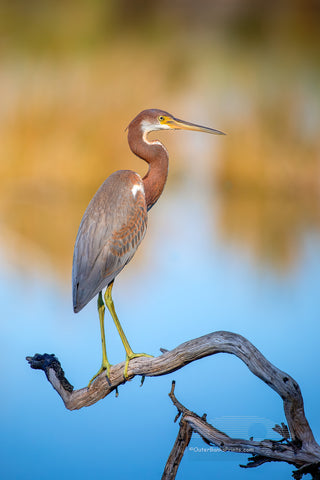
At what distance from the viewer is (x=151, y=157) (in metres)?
2.16

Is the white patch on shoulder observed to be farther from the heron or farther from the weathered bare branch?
the weathered bare branch

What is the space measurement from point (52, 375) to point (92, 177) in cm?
386

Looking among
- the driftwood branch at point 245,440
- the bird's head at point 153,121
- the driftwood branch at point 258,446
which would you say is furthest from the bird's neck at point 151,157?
the driftwood branch at point 258,446

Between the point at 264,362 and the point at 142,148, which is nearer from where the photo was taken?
the point at 264,362

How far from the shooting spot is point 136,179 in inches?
82.3

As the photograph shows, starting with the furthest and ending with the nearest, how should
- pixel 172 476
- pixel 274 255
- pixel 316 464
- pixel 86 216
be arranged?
1. pixel 274 255
2. pixel 86 216
3. pixel 172 476
4. pixel 316 464

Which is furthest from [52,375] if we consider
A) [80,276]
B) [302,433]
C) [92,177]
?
[92,177]

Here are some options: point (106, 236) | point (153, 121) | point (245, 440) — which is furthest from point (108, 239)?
point (245, 440)

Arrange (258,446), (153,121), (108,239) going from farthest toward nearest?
(153,121) < (108,239) < (258,446)

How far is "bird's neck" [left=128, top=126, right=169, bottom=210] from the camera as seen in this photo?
7.09 ft

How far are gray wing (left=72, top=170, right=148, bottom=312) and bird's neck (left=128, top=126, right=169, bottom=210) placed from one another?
107mm

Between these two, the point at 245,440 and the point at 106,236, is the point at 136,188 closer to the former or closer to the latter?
the point at 106,236

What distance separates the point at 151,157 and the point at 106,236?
34 cm

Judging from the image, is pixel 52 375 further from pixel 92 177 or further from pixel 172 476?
pixel 92 177
